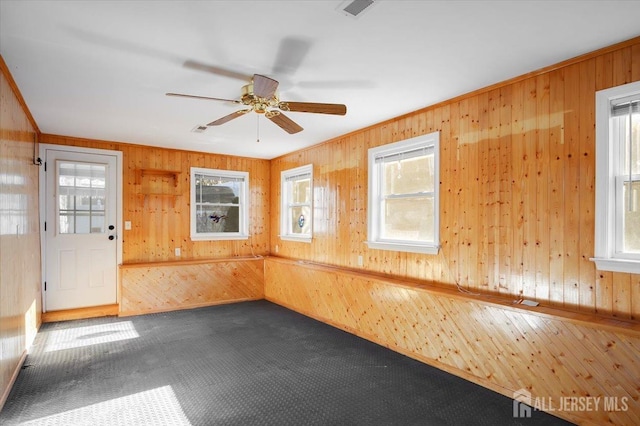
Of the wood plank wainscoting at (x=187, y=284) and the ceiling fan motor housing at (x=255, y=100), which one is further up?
the ceiling fan motor housing at (x=255, y=100)

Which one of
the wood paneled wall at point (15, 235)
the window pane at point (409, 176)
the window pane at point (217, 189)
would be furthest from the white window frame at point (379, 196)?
the wood paneled wall at point (15, 235)

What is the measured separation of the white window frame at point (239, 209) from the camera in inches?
232

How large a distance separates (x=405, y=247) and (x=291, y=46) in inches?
93.8

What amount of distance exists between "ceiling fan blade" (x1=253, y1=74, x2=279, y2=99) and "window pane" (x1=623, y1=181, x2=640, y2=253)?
8.08 ft

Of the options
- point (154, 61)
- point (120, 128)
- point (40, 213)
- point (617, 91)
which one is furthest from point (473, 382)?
point (40, 213)

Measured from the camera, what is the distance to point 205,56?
253 centimetres

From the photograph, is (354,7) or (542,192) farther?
(542,192)

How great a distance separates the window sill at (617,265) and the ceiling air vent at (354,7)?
7.32 feet

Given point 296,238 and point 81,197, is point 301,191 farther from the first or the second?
point 81,197

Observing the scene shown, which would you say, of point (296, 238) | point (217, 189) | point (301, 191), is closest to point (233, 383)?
point (296, 238)

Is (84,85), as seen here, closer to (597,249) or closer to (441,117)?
(441,117)

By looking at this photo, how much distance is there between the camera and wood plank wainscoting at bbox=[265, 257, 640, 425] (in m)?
2.23

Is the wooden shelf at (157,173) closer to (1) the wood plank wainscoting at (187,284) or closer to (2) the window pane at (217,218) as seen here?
(2) the window pane at (217,218)

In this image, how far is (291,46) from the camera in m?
2.39
